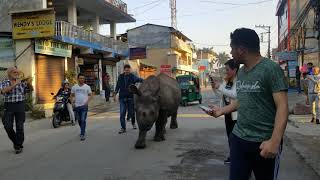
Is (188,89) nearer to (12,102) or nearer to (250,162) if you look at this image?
(12,102)

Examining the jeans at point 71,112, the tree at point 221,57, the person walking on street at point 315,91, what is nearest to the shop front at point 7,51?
the jeans at point 71,112

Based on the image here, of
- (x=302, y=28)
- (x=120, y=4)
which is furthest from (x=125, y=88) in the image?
(x=120, y=4)

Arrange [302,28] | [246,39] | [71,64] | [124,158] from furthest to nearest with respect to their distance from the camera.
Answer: [302,28]
[71,64]
[124,158]
[246,39]

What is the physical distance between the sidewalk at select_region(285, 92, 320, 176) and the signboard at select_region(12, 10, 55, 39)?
11.7 m

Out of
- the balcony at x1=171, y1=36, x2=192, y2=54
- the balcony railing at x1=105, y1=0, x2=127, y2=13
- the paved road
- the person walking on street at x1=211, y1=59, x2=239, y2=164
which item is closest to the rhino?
the paved road

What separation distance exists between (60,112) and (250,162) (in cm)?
1223

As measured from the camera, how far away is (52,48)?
2459 centimetres

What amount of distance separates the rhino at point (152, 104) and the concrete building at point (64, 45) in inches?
465

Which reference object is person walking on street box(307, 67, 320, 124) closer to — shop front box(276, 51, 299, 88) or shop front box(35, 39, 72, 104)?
shop front box(35, 39, 72, 104)

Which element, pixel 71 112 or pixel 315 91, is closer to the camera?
pixel 315 91

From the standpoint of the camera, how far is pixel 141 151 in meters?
9.65

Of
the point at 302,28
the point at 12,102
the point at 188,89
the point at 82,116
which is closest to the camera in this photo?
the point at 12,102

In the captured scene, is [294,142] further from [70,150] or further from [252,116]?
[252,116]

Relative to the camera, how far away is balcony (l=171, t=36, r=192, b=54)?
228 feet
